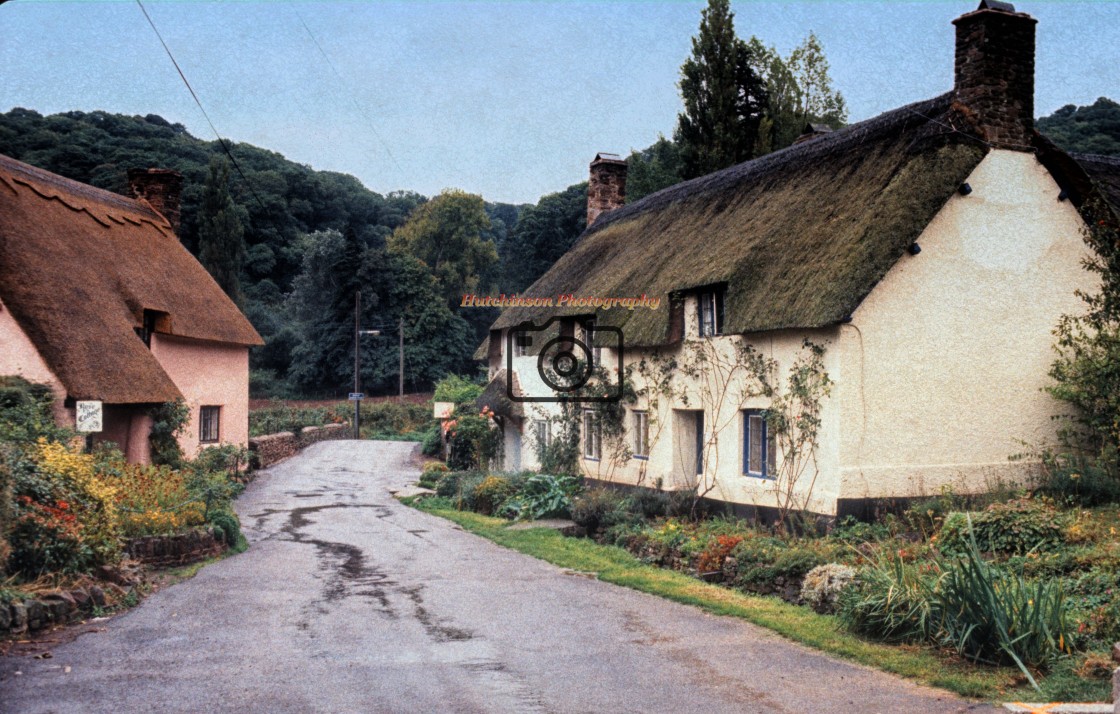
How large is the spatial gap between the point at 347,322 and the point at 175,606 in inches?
2003

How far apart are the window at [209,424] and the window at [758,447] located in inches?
621

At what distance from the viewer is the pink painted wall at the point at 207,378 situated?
2429 centimetres

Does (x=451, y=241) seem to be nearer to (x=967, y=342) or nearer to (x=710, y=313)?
(x=710, y=313)

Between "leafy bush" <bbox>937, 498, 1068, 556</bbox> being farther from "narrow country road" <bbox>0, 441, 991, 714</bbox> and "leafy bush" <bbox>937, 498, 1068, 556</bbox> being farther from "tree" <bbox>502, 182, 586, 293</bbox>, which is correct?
"tree" <bbox>502, 182, 586, 293</bbox>

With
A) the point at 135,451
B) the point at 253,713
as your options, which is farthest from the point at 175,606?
the point at 135,451

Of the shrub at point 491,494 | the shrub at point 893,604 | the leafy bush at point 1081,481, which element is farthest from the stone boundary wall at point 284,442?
the shrub at point 893,604

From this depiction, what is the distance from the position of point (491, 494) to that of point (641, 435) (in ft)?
13.0

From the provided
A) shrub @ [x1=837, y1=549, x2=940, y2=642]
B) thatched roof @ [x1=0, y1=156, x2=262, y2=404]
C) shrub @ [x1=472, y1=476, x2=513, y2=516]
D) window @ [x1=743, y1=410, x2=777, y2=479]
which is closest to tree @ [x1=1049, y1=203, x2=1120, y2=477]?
window @ [x1=743, y1=410, x2=777, y2=479]

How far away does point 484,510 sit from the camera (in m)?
22.7

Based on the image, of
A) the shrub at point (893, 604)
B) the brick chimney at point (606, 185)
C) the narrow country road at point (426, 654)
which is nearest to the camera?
the narrow country road at point (426, 654)

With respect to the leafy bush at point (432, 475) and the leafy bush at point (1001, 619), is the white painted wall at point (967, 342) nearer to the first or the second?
the leafy bush at point (1001, 619)

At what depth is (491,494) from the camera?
22.5 meters

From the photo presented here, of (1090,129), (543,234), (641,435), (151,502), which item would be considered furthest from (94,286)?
(543,234)

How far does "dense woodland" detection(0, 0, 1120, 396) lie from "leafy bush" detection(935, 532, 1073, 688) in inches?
1068
